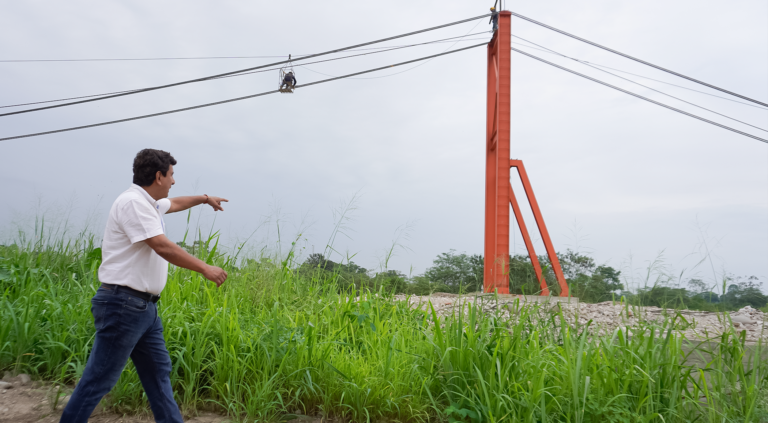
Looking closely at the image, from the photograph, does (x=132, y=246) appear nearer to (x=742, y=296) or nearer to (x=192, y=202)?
(x=192, y=202)

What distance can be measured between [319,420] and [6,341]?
2783 millimetres

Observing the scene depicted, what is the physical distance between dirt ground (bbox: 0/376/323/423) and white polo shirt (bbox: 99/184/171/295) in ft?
3.28

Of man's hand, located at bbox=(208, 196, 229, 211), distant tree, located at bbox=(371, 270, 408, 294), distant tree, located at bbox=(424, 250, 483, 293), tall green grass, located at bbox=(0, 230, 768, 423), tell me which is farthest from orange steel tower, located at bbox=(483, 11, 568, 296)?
man's hand, located at bbox=(208, 196, 229, 211)

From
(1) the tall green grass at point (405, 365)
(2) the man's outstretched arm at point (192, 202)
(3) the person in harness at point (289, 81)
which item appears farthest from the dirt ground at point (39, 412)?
(3) the person in harness at point (289, 81)

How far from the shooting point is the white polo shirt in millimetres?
2275

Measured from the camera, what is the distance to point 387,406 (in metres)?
2.64

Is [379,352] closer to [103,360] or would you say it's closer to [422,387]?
[422,387]

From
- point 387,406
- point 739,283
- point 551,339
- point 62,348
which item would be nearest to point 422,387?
point 387,406

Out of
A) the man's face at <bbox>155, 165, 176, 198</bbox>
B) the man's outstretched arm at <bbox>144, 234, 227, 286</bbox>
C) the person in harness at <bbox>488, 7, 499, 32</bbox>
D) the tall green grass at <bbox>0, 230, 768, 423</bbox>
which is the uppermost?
the person in harness at <bbox>488, 7, 499, 32</bbox>

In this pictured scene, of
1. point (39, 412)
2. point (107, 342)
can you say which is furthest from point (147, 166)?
point (39, 412)

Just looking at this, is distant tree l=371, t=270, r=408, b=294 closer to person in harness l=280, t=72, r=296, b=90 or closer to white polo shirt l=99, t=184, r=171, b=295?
white polo shirt l=99, t=184, r=171, b=295

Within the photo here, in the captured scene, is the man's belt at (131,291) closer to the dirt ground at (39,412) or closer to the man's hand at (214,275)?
the man's hand at (214,275)

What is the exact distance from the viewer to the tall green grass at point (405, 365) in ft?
8.15

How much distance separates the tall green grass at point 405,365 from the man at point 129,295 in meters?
0.59
